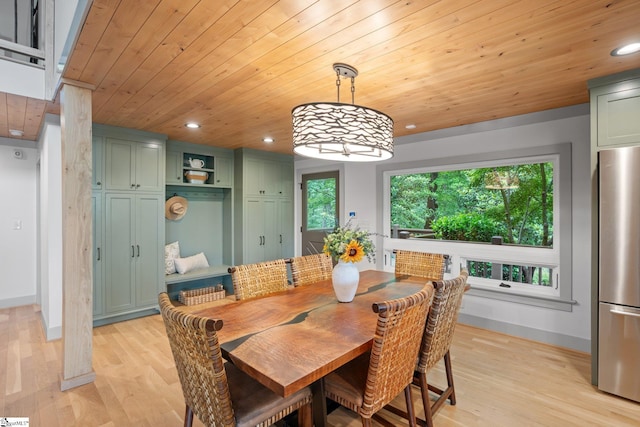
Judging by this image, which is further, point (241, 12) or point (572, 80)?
point (572, 80)

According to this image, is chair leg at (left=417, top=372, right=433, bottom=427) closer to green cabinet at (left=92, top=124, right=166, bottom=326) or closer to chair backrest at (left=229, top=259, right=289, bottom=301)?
chair backrest at (left=229, top=259, right=289, bottom=301)

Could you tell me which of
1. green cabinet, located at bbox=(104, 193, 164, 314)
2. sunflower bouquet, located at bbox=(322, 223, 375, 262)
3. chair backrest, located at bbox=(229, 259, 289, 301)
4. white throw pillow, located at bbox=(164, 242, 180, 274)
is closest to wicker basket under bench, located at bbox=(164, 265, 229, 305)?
white throw pillow, located at bbox=(164, 242, 180, 274)

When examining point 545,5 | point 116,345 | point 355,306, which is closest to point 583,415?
point 355,306

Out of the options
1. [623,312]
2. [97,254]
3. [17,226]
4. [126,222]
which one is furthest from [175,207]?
[623,312]

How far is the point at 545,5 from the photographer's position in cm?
152

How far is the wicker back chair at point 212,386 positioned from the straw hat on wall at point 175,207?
11.5 ft

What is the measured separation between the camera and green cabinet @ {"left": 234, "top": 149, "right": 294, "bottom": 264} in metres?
5.04

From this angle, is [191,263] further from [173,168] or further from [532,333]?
[532,333]

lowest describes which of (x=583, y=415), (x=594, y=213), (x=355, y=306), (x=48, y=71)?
(x=583, y=415)

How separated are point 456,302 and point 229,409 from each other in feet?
4.73

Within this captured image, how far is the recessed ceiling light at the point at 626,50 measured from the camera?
192 cm

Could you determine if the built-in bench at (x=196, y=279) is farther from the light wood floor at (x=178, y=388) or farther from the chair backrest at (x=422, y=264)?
the chair backrest at (x=422, y=264)

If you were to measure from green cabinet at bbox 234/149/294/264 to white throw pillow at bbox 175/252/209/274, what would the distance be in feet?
1.63

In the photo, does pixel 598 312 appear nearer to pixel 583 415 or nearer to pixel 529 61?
pixel 583 415
